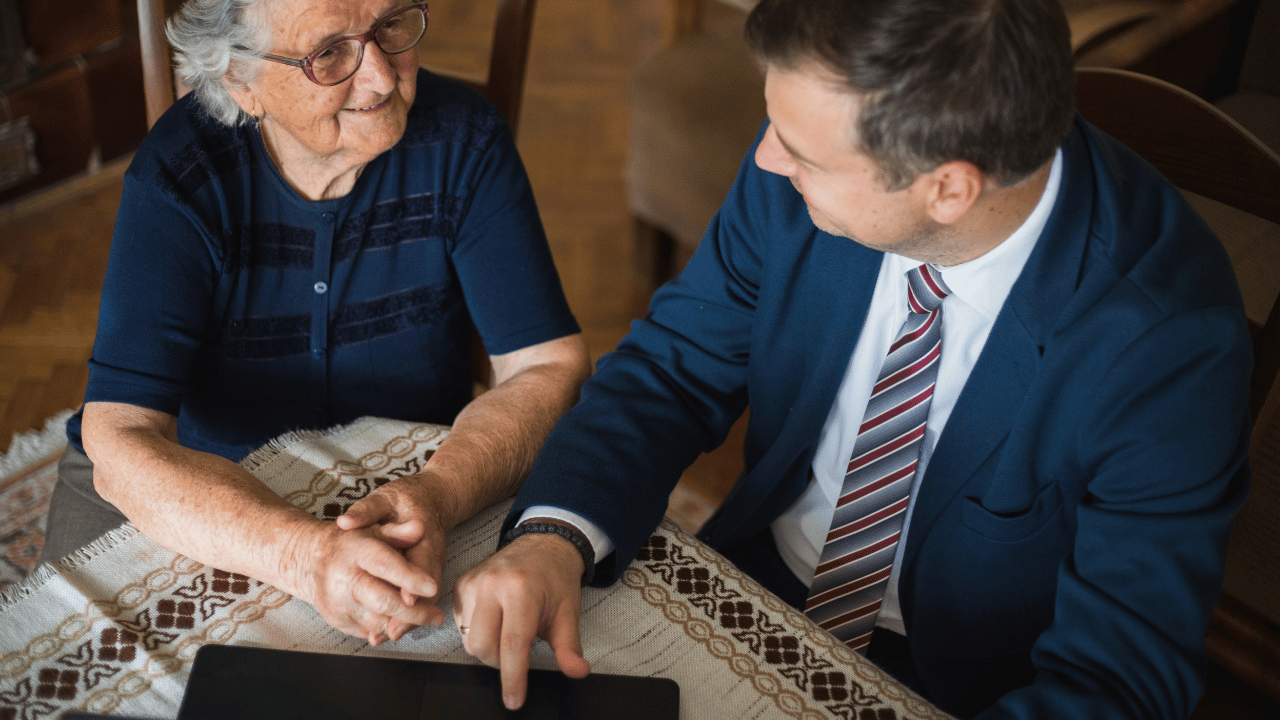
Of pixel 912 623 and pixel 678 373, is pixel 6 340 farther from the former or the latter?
pixel 912 623

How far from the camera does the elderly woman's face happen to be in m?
1.25

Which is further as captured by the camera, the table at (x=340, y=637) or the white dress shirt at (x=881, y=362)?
the white dress shirt at (x=881, y=362)

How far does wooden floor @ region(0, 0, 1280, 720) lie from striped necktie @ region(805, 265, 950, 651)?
1.02 metres

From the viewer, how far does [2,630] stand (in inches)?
38.5

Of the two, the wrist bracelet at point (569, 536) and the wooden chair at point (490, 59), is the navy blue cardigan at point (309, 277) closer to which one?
the wooden chair at point (490, 59)

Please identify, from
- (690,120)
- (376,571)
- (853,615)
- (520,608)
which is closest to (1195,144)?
(853,615)

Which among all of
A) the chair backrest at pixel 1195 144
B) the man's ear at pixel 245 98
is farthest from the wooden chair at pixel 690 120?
the man's ear at pixel 245 98

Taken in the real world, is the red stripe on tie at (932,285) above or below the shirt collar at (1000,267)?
below

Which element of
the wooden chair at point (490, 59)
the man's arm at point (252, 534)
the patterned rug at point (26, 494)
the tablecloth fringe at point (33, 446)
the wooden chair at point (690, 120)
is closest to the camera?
the man's arm at point (252, 534)

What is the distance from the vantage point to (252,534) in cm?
107

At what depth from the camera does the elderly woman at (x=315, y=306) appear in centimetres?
110

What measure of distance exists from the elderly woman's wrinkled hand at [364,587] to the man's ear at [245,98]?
615 mm

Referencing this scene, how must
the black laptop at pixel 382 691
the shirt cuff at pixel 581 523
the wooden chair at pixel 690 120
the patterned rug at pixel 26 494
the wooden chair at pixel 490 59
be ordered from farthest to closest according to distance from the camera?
the wooden chair at pixel 690 120
the patterned rug at pixel 26 494
the wooden chair at pixel 490 59
the shirt cuff at pixel 581 523
the black laptop at pixel 382 691

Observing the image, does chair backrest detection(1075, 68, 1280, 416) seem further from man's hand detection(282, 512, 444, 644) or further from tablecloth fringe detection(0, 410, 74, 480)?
tablecloth fringe detection(0, 410, 74, 480)
